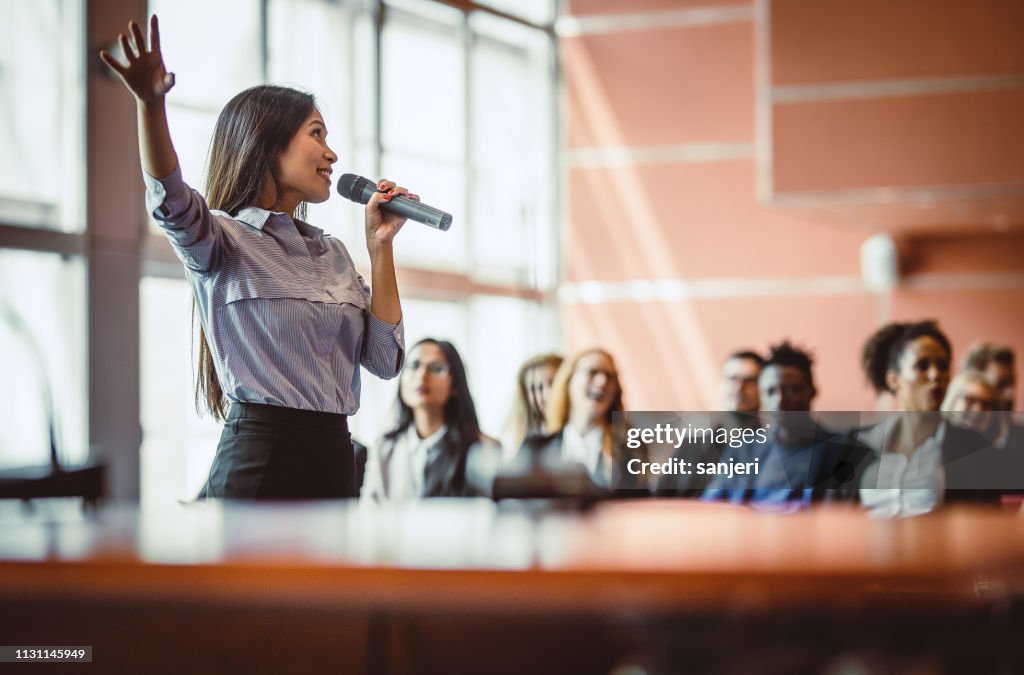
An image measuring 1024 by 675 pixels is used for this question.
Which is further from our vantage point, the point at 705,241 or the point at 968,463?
the point at 705,241

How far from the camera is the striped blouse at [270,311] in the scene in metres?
1.62

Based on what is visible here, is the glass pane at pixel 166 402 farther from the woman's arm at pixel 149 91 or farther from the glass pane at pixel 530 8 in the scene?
the glass pane at pixel 530 8

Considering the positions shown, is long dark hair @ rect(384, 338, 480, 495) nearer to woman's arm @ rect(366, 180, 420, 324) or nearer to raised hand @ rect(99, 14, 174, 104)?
woman's arm @ rect(366, 180, 420, 324)

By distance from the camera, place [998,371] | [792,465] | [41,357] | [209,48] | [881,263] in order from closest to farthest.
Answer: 1. [792,465]
2. [41,357]
3. [998,371]
4. [209,48]
5. [881,263]

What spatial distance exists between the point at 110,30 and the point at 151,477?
1.49m

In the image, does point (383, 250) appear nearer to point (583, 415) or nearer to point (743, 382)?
point (583, 415)

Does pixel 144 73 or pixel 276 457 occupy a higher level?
pixel 144 73

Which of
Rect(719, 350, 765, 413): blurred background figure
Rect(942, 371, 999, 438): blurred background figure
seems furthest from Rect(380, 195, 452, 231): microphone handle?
Rect(719, 350, 765, 413): blurred background figure

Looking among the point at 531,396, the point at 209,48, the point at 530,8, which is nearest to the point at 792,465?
the point at 531,396

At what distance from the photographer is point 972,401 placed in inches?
132

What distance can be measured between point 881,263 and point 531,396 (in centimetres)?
250

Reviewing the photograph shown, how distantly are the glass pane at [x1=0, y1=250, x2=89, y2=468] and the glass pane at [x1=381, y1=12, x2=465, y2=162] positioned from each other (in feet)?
5.99

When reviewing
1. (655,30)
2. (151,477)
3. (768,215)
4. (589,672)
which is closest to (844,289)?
(768,215)

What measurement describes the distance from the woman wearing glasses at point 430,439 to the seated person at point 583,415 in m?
0.19
